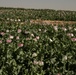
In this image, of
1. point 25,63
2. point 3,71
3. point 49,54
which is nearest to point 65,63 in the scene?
point 49,54

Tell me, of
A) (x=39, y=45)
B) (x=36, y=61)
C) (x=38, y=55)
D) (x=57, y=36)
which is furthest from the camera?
(x=57, y=36)

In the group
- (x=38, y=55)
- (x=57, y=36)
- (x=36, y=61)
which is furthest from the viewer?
(x=57, y=36)

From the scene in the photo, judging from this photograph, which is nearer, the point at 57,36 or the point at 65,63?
the point at 65,63

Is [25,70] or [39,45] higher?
[39,45]

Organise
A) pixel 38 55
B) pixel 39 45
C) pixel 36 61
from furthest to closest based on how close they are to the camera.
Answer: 1. pixel 39 45
2. pixel 38 55
3. pixel 36 61

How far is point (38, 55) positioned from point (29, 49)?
13.8 inches

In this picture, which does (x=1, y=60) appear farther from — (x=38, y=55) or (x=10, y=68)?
(x=38, y=55)

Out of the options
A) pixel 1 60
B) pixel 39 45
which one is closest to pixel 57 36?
pixel 39 45

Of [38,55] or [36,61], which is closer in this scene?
[36,61]

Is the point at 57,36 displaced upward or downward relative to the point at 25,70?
upward

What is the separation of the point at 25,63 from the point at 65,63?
100 cm

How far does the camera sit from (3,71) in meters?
6.41

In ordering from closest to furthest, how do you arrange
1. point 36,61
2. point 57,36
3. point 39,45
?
1. point 36,61
2. point 39,45
3. point 57,36

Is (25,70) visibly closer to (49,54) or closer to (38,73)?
(38,73)
